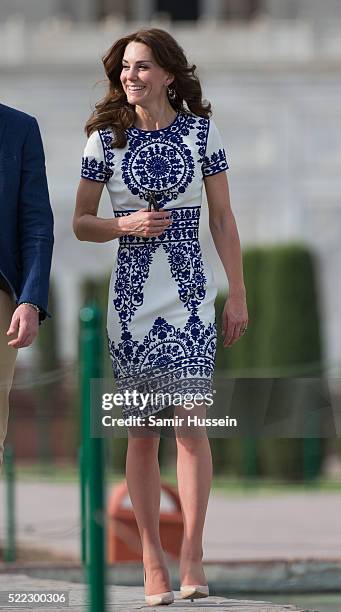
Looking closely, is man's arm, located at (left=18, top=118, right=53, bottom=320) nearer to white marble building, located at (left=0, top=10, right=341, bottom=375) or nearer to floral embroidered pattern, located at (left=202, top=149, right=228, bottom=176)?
floral embroidered pattern, located at (left=202, top=149, right=228, bottom=176)

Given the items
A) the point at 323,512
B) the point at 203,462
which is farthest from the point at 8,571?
the point at 323,512

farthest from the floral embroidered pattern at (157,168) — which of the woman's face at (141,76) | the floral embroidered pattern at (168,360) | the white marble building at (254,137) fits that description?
the white marble building at (254,137)

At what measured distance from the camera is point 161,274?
473cm

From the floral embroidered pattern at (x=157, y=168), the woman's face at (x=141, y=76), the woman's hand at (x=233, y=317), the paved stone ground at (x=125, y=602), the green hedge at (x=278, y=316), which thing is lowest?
the paved stone ground at (x=125, y=602)

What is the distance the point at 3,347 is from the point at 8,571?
2.11 meters

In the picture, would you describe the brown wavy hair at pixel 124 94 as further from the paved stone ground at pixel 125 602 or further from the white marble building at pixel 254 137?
the white marble building at pixel 254 137

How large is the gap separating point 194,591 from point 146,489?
11.9 inches

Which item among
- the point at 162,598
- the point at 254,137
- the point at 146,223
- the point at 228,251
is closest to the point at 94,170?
the point at 146,223

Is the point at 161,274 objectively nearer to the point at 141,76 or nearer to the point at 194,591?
the point at 141,76

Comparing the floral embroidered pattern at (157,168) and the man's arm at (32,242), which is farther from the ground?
the floral embroidered pattern at (157,168)

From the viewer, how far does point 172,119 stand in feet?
15.8

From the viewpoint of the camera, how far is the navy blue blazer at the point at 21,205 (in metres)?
4.69

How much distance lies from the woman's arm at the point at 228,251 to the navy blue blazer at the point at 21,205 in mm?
460

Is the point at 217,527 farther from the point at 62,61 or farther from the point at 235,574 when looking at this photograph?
the point at 62,61
